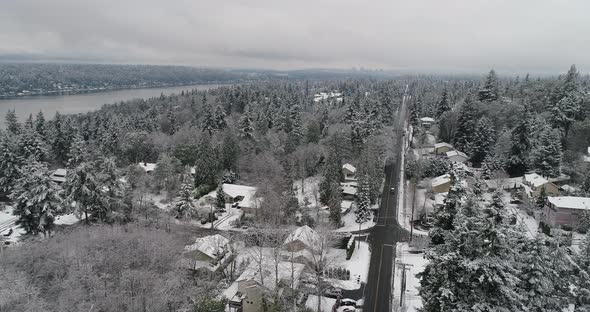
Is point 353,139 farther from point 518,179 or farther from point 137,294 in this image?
point 137,294

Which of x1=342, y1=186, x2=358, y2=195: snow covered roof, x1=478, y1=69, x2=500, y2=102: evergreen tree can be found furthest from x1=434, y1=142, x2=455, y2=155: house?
x1=342, y1=186, x2=358, y2=195: snow covered roof

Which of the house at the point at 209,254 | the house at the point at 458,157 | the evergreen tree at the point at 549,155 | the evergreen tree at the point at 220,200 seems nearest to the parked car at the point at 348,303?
the house at the point at 209,254

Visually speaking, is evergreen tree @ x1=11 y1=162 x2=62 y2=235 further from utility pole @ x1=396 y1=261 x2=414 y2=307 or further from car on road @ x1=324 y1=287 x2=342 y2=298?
utility pole @ x1=396 y1=261 x2=414 y2=307

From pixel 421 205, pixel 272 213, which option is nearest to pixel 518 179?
pixel 421 205

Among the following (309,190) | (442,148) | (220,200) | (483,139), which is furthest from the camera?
(442,148)

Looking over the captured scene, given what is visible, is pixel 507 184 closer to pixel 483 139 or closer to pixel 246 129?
pixel 483 139

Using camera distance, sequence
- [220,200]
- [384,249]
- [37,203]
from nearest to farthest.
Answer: [37,203] → [384,249] → [220,200]

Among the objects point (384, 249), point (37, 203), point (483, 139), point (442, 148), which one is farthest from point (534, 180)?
point (37, 203)
